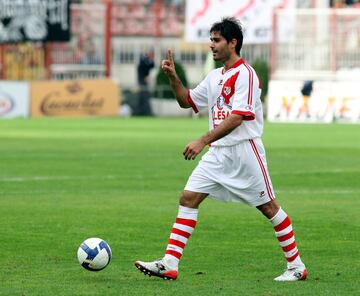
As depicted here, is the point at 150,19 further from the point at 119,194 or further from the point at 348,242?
the point at 348,242

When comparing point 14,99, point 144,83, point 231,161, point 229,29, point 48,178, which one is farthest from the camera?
point 144,83

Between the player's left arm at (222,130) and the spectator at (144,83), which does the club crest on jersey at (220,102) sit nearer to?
the player's left arm at (222,130)

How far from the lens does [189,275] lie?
400 inches

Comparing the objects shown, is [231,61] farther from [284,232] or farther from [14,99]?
[14,99]

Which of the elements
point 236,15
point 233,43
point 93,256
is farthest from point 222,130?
point 236,15

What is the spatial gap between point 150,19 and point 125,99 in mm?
12709

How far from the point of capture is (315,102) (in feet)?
133

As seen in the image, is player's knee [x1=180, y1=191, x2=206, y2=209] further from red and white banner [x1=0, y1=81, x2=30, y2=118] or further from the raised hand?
red and white banner [x1=0, y1=81, x2=30, y2=118]

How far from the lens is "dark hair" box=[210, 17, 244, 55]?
9.93 meters

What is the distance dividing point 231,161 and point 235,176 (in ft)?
0.40

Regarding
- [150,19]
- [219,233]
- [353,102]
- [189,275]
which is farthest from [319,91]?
[189,275]

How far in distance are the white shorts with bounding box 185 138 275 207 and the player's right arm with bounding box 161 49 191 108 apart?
632 mm

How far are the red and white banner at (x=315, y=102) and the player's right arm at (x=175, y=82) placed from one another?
2944 cm

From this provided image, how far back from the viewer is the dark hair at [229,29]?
993cm
